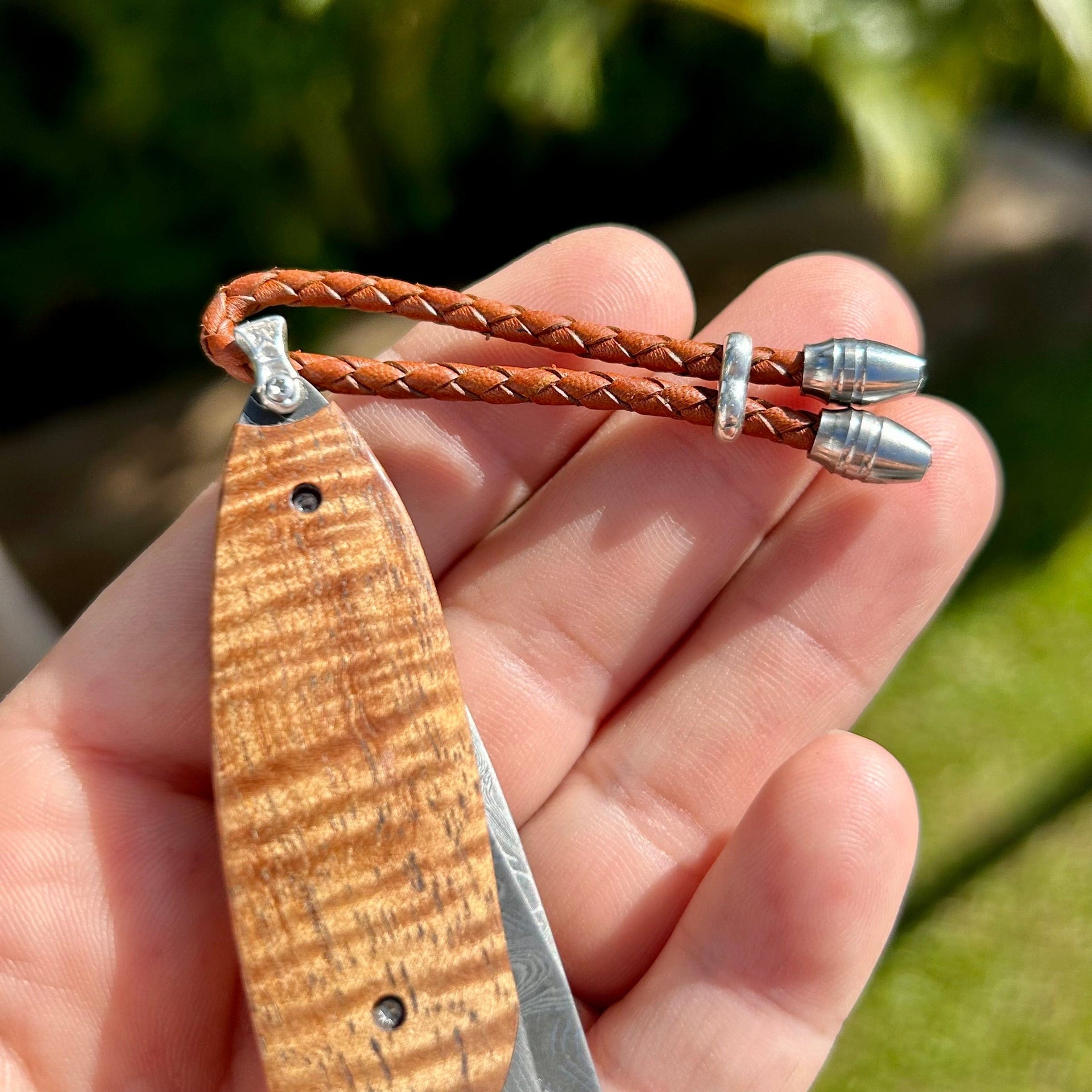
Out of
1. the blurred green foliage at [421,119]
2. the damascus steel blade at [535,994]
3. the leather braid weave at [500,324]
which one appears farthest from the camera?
the blurred green foliage at [421,119]

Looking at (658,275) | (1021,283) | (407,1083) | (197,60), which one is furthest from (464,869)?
(1021,283)

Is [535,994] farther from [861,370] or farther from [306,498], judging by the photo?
[861,370]

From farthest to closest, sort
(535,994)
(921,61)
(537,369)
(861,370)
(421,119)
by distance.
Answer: (421,119)
(921,61)
(537,369)
(861,370)
(535,994)

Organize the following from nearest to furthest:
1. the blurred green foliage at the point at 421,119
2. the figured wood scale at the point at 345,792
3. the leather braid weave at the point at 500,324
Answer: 1. the figured wood scale at the point at 345,792
2. the leather braid weave at the point at 500,324
3. the blurred green foliage at the point at 421,119

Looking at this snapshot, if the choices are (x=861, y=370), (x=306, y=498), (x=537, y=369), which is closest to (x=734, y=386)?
(x=861, y=370)

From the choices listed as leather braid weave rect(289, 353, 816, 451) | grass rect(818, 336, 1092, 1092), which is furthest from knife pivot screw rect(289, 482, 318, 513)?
grass rect(818, 336, 1092, 1092)

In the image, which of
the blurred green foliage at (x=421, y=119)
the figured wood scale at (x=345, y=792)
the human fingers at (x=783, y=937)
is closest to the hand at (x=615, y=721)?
the human fingers at (x=783, y=937)

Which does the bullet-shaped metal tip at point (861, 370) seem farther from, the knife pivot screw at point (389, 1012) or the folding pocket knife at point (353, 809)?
the knife pivot screw at point (389, 1012)
